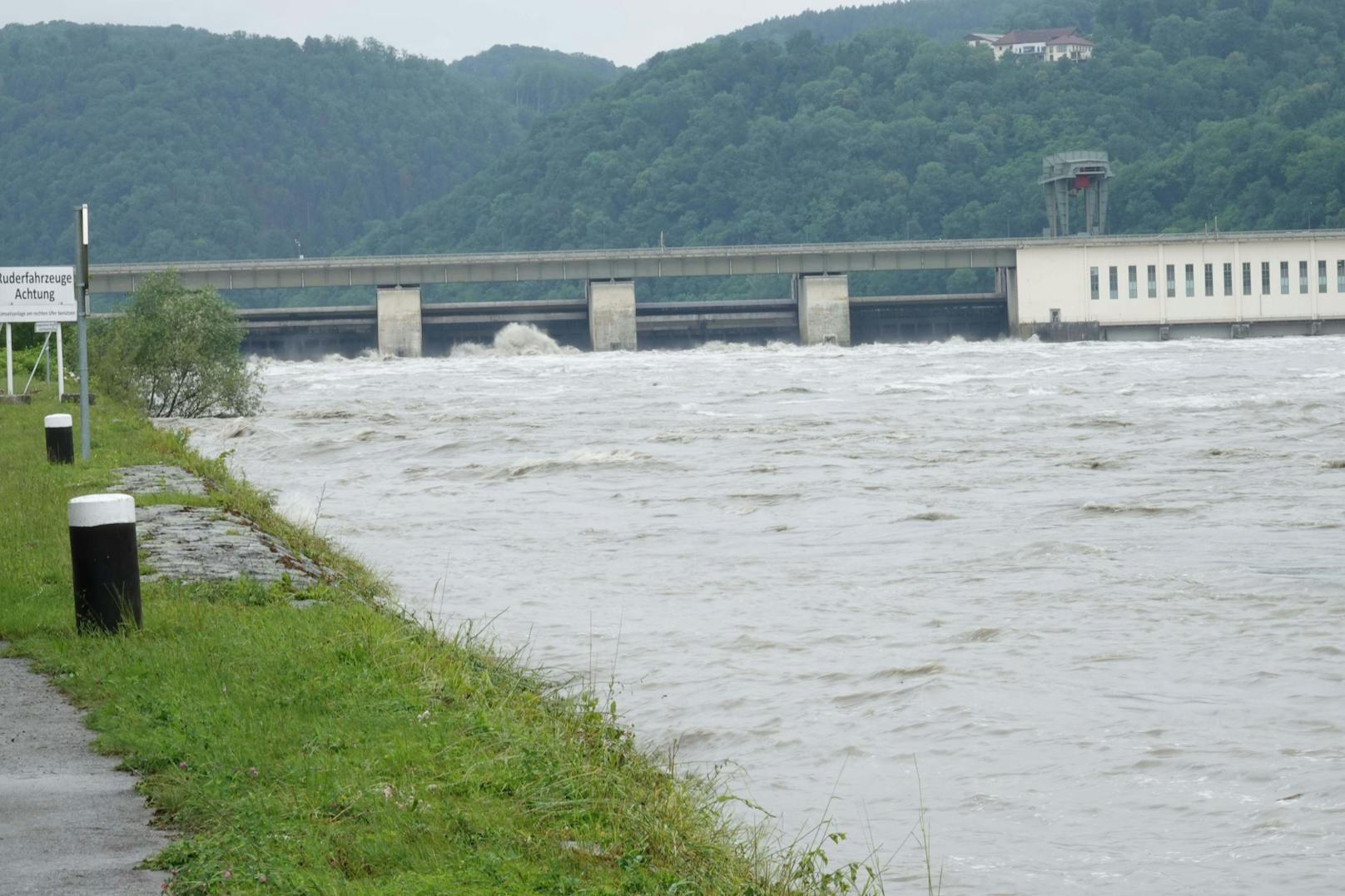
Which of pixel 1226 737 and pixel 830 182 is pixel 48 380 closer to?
pixel 1226 737

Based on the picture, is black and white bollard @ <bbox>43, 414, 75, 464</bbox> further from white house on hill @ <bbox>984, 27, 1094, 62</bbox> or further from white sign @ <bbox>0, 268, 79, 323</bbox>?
white house on hill @ <bbox>984, 27, 1094, 62</bbox>

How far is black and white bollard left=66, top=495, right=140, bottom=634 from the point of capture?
8.90 meters

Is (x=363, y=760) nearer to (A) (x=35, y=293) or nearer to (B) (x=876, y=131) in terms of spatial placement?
(A) (x=35, y=293)

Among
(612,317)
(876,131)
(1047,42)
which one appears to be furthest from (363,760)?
(1047,42)

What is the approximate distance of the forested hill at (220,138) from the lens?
6053 inches

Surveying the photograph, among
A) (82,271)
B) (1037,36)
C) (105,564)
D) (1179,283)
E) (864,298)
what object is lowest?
(105,564)

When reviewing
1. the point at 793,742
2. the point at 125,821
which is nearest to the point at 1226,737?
the point at 793,742

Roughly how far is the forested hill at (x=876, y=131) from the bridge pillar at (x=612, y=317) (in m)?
47.7

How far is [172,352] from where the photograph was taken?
3791 cm

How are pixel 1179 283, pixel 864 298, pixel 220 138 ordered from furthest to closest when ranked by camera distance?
pixel 220 138 < pixel 1179 283 < pixel 864 298

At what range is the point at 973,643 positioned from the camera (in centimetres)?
1152

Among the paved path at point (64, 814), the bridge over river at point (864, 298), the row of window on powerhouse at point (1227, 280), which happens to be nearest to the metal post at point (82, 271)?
the paved path at point (64, 814)

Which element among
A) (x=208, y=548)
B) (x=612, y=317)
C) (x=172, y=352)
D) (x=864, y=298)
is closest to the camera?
(x=208, y=548)

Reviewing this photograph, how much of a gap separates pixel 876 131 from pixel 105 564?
13770 centimetres
